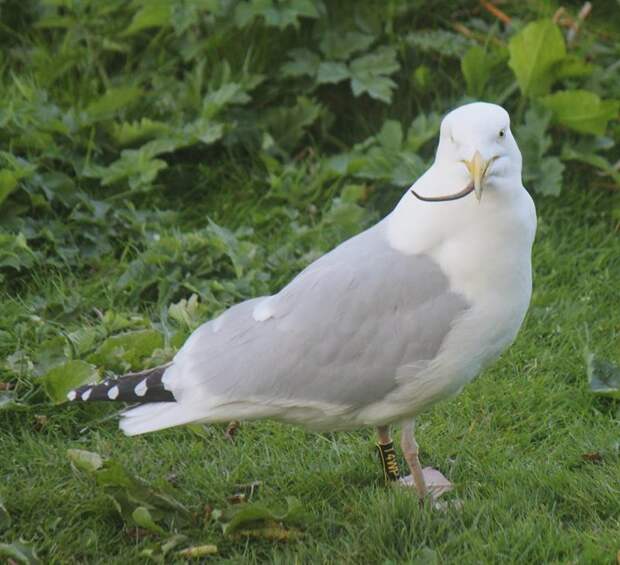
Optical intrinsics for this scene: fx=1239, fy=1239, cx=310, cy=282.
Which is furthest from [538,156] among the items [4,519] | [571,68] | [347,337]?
[4,519]

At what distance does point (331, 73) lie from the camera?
5527 mm

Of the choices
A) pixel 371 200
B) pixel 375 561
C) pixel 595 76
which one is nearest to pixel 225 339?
pixel 375 561

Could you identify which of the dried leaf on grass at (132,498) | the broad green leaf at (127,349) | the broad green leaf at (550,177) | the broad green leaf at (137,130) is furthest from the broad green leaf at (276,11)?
the dried leaf on grass at (132,498)

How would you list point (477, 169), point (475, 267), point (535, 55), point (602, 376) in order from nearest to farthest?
point (477, 169) < point (475, 267) < point (602, 376) < point (535, 55)

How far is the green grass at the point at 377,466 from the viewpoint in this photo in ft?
11.0

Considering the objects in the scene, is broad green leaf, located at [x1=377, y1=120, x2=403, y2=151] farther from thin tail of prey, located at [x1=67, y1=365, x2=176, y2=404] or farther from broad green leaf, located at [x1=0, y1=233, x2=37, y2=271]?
thin tail of prey, located at [x1=67, y1=365, x2=176, y2=404]

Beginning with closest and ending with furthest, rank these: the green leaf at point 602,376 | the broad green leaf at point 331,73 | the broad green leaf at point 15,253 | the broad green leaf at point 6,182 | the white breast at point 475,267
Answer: the white breast at point 475,267, the green leaf at point 602,376, the broad green leaf at point 15,253, the broad green leaf at point 6,182, the broad green leaf at point 331,73

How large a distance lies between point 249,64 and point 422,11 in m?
0.90

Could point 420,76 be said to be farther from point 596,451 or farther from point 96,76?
point 596,451

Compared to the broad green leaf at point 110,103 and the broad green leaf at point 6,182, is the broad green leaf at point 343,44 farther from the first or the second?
the broad green leaf at point 6,182

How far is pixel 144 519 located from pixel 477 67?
2881mm

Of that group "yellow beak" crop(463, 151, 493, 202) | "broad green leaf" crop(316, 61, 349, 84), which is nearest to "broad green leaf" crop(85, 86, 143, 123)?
"broad green leaf" crop(316, 61, 349, 84)

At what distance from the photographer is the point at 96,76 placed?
5.77 meters

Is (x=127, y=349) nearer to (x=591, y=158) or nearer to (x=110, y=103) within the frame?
(x=110, y=103)
